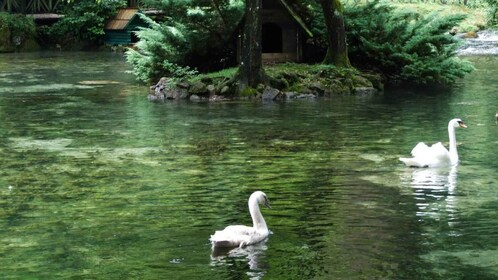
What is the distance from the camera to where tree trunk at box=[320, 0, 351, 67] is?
3170 cm

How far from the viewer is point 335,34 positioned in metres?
32.1

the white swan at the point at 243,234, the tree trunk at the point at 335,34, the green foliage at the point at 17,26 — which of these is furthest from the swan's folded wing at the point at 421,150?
the green foliage at the point at 17,26

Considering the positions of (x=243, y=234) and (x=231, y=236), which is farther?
(x=243, y=234)

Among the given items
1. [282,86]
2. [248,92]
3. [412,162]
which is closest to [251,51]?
[248,92]

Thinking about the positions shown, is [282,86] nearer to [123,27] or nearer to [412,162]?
[412,162]

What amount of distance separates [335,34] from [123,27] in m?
29.2

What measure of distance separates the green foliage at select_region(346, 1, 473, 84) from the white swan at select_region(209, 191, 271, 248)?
A: 20750 mm

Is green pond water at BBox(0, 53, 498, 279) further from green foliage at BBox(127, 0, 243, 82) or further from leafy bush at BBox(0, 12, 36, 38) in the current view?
leafy bush at BBox(0, 12, 36, 38)

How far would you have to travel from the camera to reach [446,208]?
13.8 meters

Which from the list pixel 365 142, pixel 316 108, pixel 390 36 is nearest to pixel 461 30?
pixel 390 36

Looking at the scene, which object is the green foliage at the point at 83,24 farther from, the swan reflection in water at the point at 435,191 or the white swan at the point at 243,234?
the white swan at the point at 243,234

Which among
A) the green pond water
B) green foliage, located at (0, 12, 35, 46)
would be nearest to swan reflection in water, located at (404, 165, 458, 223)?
the green pond water

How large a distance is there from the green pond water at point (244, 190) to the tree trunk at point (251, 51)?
168cm

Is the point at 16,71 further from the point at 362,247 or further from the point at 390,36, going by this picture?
the point at 362,247
